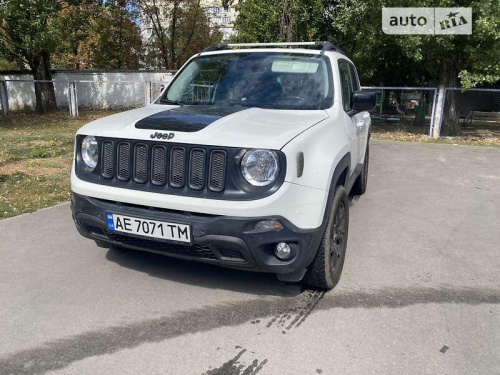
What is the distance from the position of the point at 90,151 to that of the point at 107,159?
0.77 ft

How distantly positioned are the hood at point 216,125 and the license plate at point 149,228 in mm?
567

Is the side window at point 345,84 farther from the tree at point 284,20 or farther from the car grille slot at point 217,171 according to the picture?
the tree at point 284,20

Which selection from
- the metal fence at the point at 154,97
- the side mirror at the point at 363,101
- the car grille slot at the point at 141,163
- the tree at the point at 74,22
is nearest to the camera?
the car grille slot at the point at 141,163

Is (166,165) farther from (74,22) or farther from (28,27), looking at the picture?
(74,22)

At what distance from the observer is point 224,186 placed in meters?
2.78

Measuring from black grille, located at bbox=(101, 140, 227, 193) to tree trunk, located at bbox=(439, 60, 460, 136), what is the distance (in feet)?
42.0

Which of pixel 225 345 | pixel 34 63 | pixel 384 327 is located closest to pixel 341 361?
pixel 384 327

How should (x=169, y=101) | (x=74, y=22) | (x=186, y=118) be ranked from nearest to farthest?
(x=186, y=118) → (x=169, y=101) → (x=74, y=22)

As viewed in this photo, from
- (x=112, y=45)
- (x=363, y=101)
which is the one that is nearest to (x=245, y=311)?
(x=363, y=101)

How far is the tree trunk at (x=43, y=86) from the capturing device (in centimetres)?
1765

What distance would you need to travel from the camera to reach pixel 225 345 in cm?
271

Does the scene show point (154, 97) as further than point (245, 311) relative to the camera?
Yes

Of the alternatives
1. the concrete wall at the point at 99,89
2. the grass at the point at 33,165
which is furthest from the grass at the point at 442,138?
the concrete wall at the point at 99,89

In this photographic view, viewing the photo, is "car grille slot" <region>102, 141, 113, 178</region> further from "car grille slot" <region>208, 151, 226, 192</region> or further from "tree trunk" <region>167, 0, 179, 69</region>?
"tree trunk" <region>167, 0, 179, 69</region>
